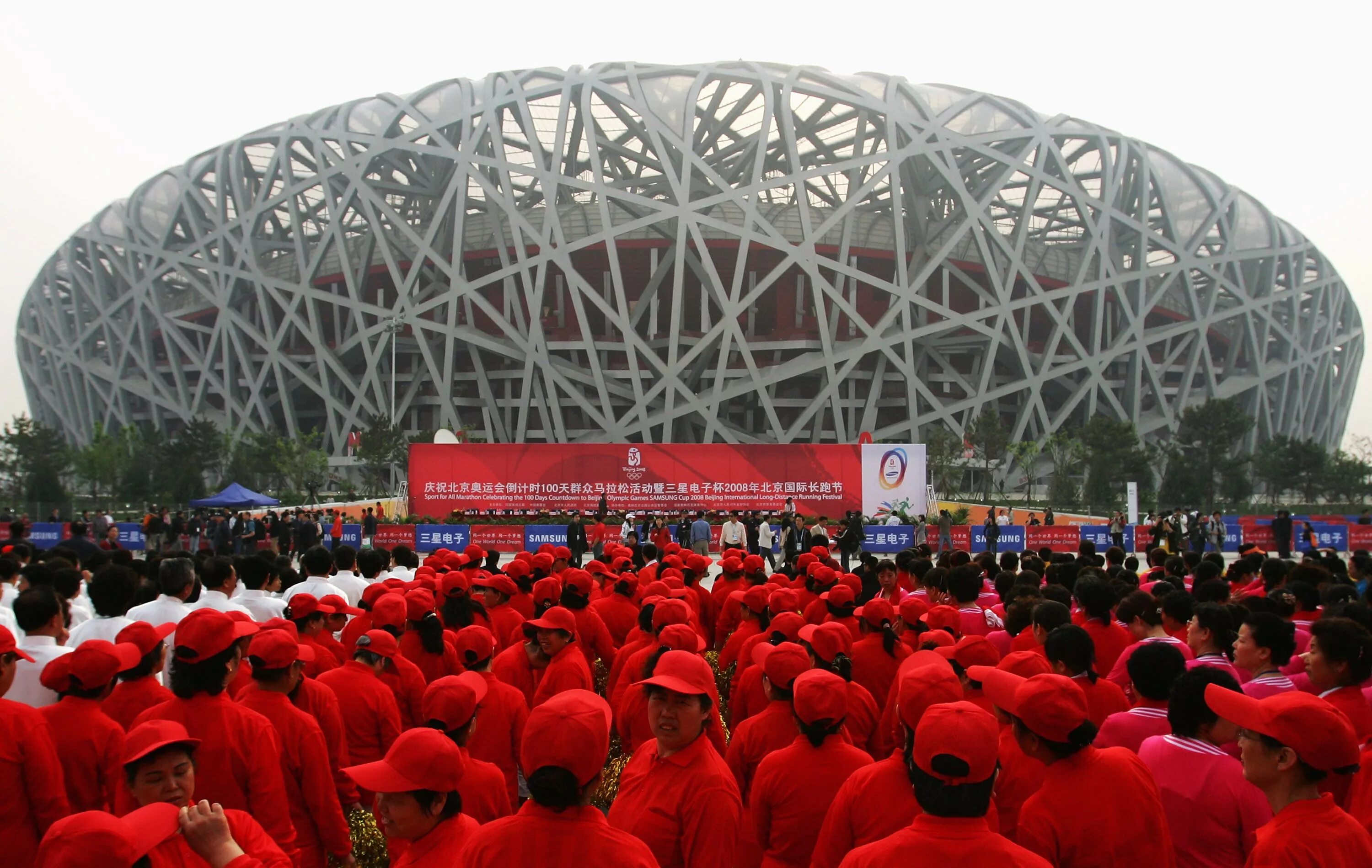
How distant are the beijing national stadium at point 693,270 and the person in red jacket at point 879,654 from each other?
3883 centimetres

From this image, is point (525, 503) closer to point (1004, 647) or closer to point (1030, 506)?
point (1030, 506)

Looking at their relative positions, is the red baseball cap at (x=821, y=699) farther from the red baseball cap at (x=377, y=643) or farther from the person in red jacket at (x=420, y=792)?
the red baseball cap at (x=377, y=643)

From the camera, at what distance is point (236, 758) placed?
3.26m

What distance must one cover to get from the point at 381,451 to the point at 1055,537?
26.0m

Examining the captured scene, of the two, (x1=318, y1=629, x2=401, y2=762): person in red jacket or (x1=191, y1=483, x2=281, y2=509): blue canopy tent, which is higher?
(x1=318, y1=629, x2=401, y2=762): person in red jacket

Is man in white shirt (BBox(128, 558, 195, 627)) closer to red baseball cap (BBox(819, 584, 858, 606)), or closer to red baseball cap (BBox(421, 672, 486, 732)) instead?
red baseball cap (BBox(421, 672, 486, 732))

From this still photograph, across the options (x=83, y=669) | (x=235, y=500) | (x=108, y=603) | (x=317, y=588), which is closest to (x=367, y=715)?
(x=83, y=669)

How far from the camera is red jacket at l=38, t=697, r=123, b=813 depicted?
333 cm

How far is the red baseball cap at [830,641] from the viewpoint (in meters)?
4.06

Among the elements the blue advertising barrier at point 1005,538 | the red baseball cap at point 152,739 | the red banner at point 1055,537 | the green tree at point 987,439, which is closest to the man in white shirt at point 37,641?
the red baseball cap at point 152,739

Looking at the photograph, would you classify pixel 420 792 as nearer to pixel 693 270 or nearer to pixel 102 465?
pixel 102 465

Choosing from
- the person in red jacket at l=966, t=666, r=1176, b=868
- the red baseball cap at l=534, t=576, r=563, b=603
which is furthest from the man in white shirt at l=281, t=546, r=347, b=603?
the person in red jacket at l=966, t=666, r=1176, b=868

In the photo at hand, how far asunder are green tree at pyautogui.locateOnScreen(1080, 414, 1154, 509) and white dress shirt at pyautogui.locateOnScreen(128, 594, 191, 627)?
35.6 metres

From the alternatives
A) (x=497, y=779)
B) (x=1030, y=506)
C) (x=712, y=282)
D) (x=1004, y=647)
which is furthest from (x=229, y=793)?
(x=712, y=282)
